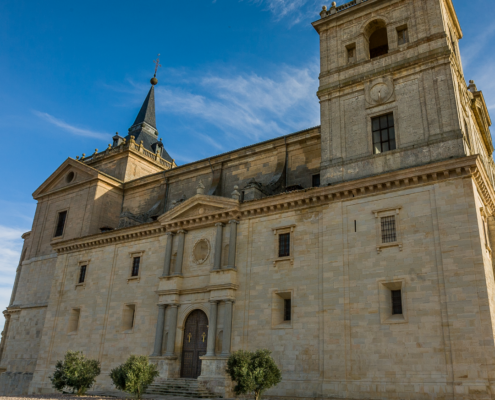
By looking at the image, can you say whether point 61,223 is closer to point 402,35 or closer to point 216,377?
point 216,377

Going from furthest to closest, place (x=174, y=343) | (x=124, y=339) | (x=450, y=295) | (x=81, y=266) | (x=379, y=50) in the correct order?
(x=81, y=266) < (x=379, y=50) < (x=124, y=339) < (x=174, y=343) < (x=450, y=295)

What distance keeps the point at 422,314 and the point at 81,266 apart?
78.0 ft

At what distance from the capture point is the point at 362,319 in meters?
20.5

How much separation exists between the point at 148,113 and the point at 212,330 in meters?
34.2

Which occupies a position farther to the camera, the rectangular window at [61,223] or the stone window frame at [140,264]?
the rectangular window at [61,223]

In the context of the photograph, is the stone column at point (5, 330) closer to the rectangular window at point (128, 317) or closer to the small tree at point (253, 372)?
the rectangular window at point (128, 317)

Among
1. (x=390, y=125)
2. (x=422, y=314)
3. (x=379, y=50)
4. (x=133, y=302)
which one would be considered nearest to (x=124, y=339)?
(x=133, y=302)

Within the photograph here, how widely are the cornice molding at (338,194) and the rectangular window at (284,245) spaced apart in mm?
1421

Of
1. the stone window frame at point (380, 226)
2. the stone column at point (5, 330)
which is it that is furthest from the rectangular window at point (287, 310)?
the stone column at point (5, 330)

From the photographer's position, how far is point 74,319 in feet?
105

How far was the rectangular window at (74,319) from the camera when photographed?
104 ft

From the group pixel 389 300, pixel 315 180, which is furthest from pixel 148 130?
pixel 389 300

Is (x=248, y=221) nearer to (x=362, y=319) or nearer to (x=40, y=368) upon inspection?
(x=362, y=319)

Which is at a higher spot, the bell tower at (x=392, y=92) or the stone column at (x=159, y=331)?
the bell tower at (x=392, y=92)
